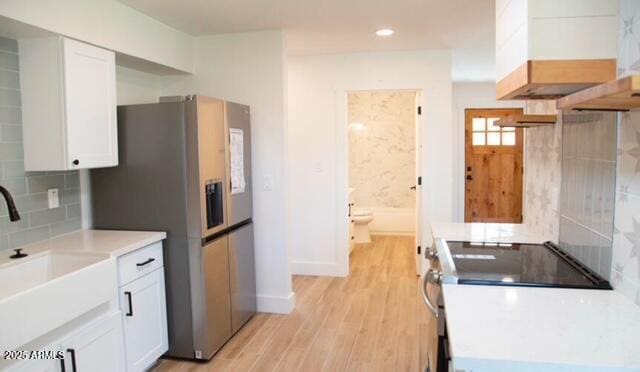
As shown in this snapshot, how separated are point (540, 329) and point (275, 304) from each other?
9.34 feet

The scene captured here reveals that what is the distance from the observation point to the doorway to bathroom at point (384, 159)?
23.1 ft

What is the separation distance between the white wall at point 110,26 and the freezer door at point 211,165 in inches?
25.1

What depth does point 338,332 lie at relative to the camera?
3.47 metres

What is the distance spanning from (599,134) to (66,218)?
3.00 m

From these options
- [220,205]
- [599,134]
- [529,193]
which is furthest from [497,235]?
[220,205]

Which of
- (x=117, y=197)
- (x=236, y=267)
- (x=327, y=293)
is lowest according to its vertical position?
(x=327, y=293)

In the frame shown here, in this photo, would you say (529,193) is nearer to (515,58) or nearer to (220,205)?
(515,58)

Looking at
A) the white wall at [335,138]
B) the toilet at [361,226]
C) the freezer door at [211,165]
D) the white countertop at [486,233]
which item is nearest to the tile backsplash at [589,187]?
the white countertop at [486,233]

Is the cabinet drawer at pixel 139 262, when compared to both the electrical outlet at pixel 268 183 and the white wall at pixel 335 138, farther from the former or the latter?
the white wall at pixel 335 138

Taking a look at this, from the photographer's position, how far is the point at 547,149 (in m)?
2.45

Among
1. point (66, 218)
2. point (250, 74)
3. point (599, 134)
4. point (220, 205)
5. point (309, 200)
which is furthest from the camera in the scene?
point (309, 200)

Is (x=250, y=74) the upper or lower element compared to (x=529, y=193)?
upper

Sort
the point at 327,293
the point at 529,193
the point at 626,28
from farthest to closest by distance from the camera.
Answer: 1. the point at 327,293
2. the point at 529,193
3. the point at 626,28

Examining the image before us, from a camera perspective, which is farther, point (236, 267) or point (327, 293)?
point (327, 293)
